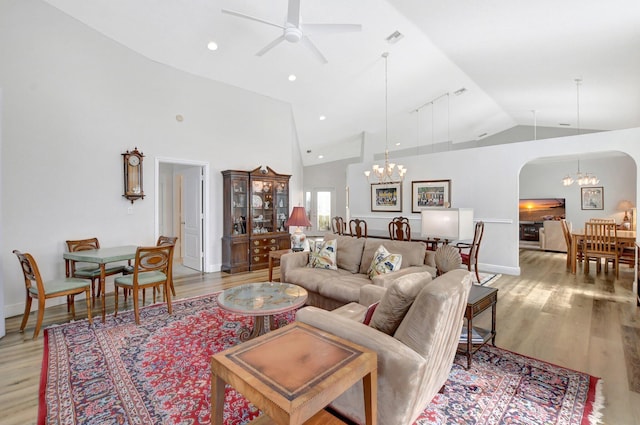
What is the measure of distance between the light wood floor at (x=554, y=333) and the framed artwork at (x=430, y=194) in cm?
204

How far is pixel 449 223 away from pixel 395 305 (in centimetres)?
215

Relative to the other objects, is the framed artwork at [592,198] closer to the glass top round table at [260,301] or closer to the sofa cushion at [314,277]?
the sofa cushion at [314,277]

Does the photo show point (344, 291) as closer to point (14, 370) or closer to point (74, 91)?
point (14, 370)

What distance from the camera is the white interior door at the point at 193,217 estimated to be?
566cm

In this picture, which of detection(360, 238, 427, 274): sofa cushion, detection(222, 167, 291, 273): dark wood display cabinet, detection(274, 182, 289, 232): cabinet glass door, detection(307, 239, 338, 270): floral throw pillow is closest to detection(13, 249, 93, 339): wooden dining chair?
detection(307, 239, 338, 270): floral throw pillow

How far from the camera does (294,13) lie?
3031 mm

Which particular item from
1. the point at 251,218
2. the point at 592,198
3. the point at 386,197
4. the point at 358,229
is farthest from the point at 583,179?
the point at 251,218

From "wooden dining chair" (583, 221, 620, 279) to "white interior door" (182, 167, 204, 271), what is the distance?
7.07 meters

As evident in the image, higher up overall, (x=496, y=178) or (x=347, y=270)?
(x=496, y=178)

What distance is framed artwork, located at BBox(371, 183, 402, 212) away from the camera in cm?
732

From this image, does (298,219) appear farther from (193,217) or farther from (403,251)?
(193,217)

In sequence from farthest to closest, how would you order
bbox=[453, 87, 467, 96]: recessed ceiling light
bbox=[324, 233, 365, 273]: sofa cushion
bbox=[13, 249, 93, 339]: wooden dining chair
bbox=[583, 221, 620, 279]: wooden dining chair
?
bbox=[453, 87, 467, 96]: recessed ceiling light
bbox=[583, 221, 620, 279]: wooden dining chair
bbox=[324, 233, 365, 273]: sofa cushion
bbox=[13, 249, 93, 339]: wooden dining chair

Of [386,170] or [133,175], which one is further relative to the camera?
[386,170]

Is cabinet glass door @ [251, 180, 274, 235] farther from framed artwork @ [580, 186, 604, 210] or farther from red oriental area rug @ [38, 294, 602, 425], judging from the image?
framed artwork @ [580, 186, 604, 210]
